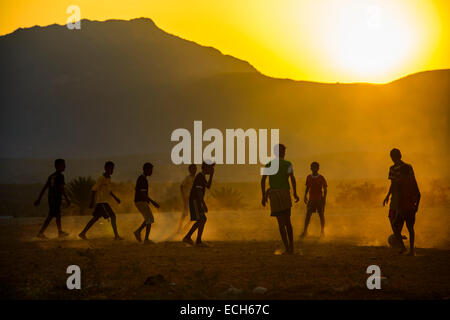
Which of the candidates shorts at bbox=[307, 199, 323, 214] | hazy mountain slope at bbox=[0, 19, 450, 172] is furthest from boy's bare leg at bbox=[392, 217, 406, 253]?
hazy mountain slope at bbox=[0, 19, 450, 172]

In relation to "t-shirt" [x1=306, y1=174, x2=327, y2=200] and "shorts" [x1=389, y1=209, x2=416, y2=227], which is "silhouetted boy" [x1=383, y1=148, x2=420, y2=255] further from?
"t-shirt" [x1=306, y1=174, x2=327, y2=200]

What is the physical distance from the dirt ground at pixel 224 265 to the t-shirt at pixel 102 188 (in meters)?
1.01

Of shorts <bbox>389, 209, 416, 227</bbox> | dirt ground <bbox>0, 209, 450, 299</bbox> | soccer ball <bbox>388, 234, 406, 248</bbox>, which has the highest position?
shorts <bbox>389, 209, 416, 227</bbox>

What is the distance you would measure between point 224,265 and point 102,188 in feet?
17.2

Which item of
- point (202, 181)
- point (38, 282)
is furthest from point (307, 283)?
point (202, 181)

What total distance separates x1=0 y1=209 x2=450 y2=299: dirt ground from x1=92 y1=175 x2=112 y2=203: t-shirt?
1.01m

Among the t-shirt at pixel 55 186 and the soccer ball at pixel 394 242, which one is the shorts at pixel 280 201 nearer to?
the soccer ball at pixel 394 242

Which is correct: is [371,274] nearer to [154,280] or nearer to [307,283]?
[307,283]

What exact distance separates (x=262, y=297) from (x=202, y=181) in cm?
694

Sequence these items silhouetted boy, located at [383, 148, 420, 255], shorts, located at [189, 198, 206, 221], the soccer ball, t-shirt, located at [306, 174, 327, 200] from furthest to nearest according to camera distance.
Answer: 1. t-shirt, located at [306, 174, 327, 200]
2. shorts, located at [189, 198, 206, 221]
3. the soccer ball
4. silhouetted boy, located at [383, 148, 420, 255]

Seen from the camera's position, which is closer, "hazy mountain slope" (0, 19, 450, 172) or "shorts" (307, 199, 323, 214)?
"shorts" (307, 199, 323, 214)

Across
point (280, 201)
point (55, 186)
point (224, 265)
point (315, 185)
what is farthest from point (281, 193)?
point (55, 186)

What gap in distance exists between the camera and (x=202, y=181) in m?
16.7

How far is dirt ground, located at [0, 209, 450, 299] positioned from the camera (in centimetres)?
1058
